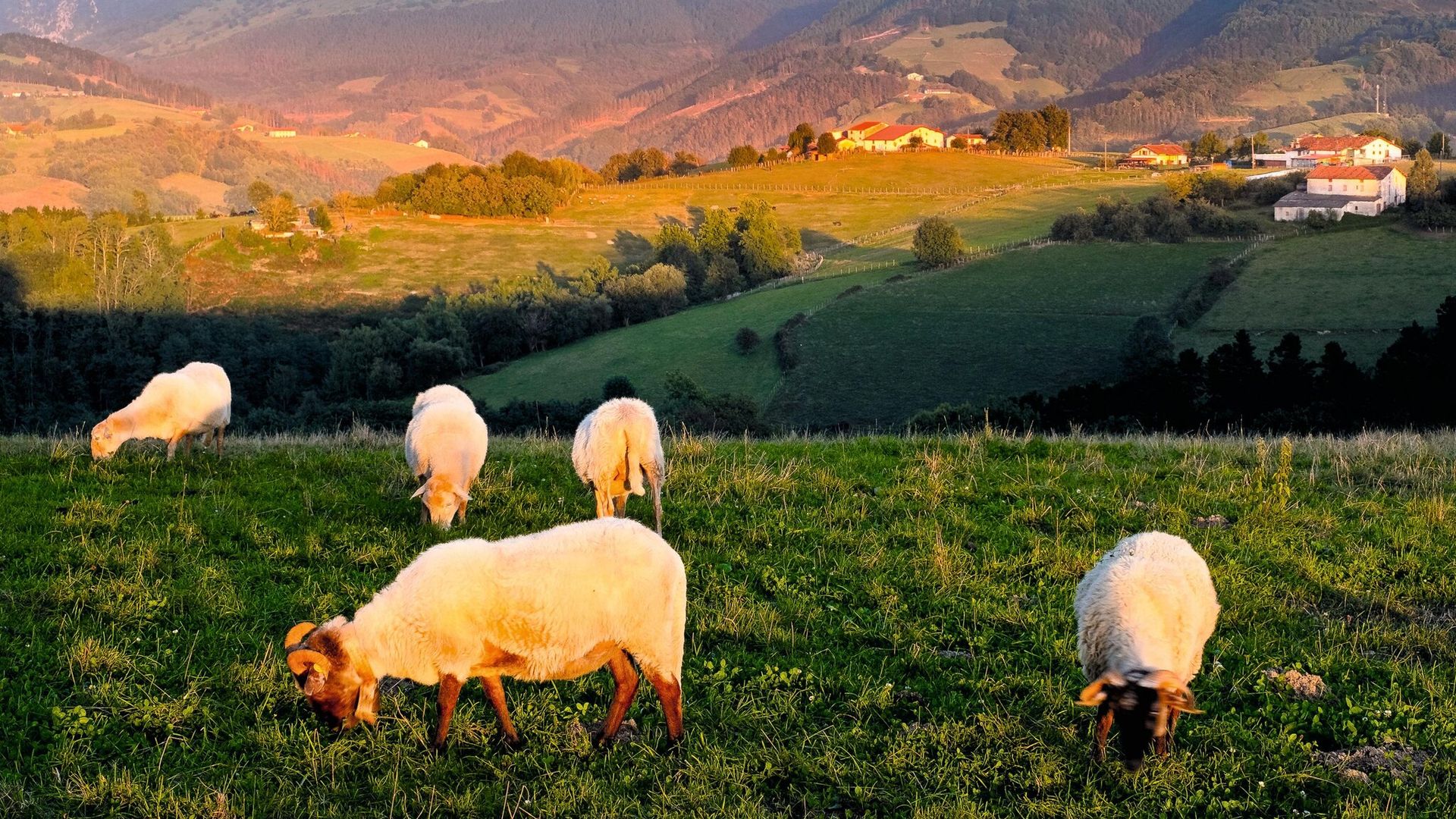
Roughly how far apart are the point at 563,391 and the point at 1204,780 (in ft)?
215

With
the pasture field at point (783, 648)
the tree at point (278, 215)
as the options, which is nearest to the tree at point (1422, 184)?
the pasture field at point (783, 648)

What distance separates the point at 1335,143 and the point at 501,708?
185 meters

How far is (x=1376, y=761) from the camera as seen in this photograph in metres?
7.04

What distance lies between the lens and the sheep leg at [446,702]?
714cm

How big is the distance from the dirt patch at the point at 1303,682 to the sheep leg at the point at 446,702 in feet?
20.6

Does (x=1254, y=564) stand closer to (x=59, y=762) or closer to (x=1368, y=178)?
(x=59, y=762)

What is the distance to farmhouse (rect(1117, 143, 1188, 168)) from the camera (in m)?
150

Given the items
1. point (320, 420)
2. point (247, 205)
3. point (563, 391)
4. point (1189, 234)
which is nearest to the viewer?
point (320, 420)

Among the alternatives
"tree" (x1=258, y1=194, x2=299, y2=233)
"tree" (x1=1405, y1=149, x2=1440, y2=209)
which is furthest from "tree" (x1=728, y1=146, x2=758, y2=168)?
"tree" (x1=1405, y1=149, x2=1440, y2=209)

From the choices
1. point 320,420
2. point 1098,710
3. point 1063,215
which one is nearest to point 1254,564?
point 1098,710

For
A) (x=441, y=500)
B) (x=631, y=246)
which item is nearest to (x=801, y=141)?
(x=631, y=246)

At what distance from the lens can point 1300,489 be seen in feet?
44.5

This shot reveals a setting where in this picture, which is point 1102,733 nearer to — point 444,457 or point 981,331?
point 444,457

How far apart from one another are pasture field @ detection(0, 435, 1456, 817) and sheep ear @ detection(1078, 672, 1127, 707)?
1.94ft
